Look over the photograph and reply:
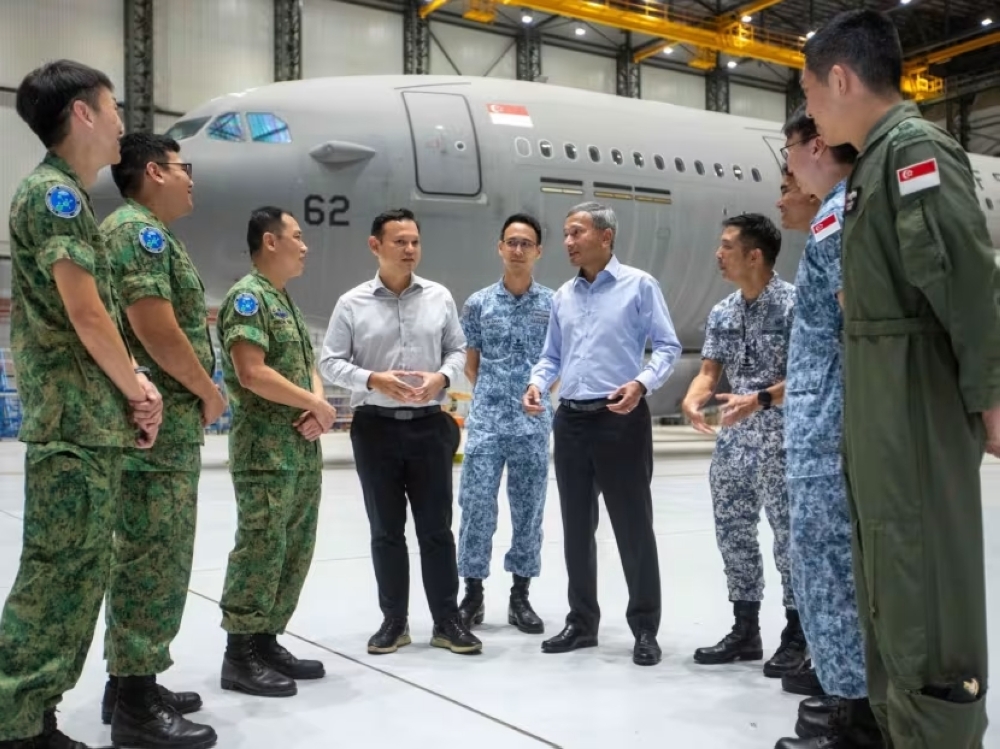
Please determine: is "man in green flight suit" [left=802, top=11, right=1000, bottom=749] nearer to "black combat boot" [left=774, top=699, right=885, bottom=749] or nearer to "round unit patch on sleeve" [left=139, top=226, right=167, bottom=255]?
"black combat boot" [left=774, top=699, right=885, bottom=749]

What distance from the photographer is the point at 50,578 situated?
101 inches

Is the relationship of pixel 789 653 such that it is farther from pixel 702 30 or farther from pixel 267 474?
pixel 702 30

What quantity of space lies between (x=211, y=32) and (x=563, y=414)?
18.3 m

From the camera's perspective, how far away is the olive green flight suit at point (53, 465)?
2.55m

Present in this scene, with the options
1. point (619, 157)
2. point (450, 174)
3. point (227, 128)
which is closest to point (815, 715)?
point (450, 174)

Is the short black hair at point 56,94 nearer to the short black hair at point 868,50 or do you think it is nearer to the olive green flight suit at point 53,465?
the olive green flight suit at point 53,465

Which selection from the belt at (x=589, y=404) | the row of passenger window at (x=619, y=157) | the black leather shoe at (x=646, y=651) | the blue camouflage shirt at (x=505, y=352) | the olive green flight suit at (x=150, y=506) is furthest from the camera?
the row of passenger window at (x=619, y=157)

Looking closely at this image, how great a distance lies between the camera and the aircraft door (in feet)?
29.9

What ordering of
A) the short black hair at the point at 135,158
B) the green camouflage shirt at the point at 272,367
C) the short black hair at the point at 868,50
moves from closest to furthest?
the short black hair at the point at 868,50 → the short black hair at the point at 135,158 → the green camouflage shirt at the point at 272,367

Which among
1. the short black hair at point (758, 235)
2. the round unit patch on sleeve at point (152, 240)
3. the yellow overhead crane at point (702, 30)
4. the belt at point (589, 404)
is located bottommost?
the belt at point (589, 404)

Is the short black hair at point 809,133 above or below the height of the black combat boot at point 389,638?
above

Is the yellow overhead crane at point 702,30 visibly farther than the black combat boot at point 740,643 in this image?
Yes

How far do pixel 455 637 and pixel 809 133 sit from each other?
2326 mm

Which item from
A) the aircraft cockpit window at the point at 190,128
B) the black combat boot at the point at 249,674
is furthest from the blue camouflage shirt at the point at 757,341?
the aircraft cockpit window at the point at 190,128
